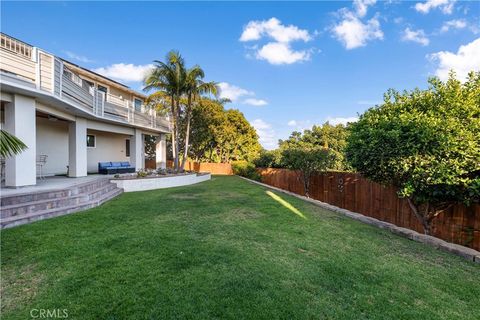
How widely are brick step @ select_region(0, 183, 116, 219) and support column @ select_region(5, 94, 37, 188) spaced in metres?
1.94

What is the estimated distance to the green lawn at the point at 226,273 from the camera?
2562 millimetres

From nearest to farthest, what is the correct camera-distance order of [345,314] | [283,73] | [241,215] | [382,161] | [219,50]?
[345,314]
[382,161]
[241,215]
[219,50]
[283,73]

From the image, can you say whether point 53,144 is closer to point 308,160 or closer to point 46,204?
point 46,204

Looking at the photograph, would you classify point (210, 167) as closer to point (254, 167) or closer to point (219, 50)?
point (254, 167)

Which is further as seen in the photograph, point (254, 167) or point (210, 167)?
point (210, 167)

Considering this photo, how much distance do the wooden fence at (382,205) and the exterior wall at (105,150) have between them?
12.6 metres

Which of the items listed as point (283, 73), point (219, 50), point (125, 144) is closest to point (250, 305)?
point (219, 50)

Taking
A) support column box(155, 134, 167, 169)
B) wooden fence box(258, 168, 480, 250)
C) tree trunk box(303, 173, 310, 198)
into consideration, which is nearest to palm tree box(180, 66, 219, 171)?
support column box(155, 134, 167, 169)

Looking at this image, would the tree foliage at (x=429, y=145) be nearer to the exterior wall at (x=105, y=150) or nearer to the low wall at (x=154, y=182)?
the low wall at (x=154, y=182)

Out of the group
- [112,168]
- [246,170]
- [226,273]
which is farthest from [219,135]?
[226,273]

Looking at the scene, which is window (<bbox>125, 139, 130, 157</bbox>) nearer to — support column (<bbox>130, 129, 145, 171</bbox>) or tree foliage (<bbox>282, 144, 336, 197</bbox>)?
support column (<bbox>130, 129, 145, 171</bbox>)

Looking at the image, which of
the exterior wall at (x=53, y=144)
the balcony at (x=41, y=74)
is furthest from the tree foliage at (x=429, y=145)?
the exterior wall at (x=53, y=144)

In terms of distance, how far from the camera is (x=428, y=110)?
5148mm

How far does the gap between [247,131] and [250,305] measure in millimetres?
26072
